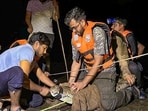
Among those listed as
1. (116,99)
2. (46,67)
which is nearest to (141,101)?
(116,99)

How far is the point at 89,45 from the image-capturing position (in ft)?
17.2

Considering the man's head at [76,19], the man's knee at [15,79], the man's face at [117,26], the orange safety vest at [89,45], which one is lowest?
the man's knee at [15,79]

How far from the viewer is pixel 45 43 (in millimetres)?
5023

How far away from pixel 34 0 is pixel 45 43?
125cm

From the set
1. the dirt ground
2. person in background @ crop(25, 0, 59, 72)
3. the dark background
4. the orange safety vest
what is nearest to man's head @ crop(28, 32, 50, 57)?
the orange safety vest

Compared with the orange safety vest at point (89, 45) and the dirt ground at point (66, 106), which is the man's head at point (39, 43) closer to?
the orange safety vest at point (89, 45)

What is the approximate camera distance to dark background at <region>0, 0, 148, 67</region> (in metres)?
8.42

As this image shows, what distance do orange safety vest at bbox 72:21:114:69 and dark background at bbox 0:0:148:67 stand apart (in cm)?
233

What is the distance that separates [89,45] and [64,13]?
140 inches

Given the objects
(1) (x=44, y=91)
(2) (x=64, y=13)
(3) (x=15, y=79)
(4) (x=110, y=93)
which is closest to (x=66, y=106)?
(1) (x=44, y=91)

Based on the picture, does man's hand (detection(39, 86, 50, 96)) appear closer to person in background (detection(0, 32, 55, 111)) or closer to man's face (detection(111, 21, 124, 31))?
person in background (detection(0, 32, 55, 111))

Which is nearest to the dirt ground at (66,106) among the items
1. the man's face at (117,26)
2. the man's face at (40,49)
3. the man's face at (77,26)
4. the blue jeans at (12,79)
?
the blue jeans at (12,79)

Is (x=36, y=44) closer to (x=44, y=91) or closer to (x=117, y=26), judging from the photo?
(x=44, y=91)

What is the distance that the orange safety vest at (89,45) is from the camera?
521 cm
